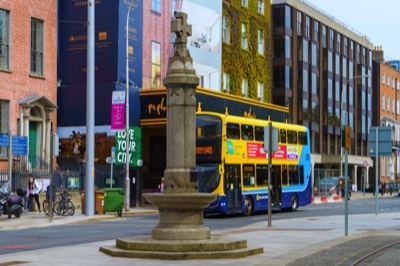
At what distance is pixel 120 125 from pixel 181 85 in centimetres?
2213

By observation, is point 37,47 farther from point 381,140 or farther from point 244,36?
point 244,36

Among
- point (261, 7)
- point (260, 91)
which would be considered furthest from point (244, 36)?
point (260, 91)

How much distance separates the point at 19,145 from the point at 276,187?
1194 centimetres

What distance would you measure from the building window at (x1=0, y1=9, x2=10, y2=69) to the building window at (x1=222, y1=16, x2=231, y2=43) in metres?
19.0

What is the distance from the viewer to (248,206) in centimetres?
3472

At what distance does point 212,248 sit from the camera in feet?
50.0

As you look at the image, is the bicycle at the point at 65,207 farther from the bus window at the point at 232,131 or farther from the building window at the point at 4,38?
the building window at the point at 4,38

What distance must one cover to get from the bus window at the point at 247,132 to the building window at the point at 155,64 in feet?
40.4

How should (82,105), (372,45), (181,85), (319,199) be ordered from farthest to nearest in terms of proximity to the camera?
(372,45)
(319,199)
(82,105)
(181,85)

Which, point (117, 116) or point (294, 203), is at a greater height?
point (117, 116)

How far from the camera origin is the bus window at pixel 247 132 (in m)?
33.3

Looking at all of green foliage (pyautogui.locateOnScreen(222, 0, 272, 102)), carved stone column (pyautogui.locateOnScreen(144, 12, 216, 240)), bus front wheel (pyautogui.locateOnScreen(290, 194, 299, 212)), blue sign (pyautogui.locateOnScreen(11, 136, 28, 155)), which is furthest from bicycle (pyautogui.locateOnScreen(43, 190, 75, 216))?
green foliage (pyautogui.locateOnScreen(222, 0, 272, 102))

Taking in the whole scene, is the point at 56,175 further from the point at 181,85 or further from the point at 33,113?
the point at 181,85

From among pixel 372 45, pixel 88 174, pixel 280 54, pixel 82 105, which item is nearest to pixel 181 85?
pixel 88 174
